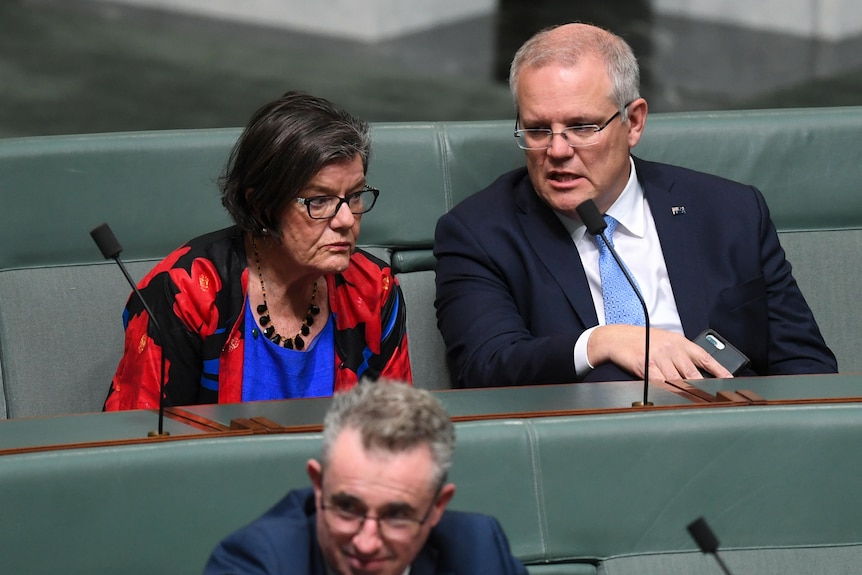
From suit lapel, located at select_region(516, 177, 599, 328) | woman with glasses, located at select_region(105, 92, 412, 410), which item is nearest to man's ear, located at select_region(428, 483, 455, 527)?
woman with glasses, located at select_region(105, 92, 412, 410)

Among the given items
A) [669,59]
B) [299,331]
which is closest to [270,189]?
[299,331]

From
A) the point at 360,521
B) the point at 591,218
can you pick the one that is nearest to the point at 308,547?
the point at 360,521

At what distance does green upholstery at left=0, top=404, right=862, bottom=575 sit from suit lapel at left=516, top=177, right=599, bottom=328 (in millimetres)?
720

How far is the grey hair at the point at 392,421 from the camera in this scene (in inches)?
47.8

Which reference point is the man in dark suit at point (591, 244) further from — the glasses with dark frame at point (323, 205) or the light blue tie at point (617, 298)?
the glasses with dark frame at point (323, 205)

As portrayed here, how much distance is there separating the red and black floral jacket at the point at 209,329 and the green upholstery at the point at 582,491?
0.54m

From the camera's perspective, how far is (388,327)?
2.34 meters

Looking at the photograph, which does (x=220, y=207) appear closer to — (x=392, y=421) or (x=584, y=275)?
(x=584, y=275)

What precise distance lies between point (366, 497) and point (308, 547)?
0.10m

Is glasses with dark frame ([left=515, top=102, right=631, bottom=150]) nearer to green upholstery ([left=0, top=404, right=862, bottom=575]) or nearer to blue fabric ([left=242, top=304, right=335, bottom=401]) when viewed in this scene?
blue fabric ([left=242, top=304, right=335, bottom=401])

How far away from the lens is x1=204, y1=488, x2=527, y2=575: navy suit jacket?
1248mm

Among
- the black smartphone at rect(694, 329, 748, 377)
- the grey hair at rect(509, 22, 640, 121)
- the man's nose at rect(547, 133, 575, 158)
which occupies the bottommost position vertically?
the black smartphone at rect(694, 329, 748, 377)

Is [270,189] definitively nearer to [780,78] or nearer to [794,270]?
[794,270]

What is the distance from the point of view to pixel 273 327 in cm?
224
